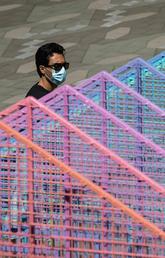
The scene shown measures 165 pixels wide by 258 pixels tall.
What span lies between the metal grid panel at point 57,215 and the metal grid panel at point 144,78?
1.94 meters

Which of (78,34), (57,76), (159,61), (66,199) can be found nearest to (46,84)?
(57,76)

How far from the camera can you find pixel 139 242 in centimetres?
597

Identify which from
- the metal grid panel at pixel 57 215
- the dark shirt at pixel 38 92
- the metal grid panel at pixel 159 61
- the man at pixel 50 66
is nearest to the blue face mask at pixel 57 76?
the man at pixel 50 66

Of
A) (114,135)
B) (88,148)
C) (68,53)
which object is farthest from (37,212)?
(68,53)

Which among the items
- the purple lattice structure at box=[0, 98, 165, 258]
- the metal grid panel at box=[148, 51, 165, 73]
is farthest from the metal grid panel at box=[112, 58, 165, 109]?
the purple lattice structure at box=[0, 98, 165, 258]

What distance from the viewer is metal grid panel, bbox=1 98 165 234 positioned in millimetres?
6027

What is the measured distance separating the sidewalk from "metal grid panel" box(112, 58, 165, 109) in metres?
3.37

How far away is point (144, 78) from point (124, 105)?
0.46 meters

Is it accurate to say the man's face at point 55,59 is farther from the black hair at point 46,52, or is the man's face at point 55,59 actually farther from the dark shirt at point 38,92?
the dark shirt at point 38,92

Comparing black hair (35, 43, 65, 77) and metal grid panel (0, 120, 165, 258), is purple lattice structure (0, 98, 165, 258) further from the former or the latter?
black hair (35, 43, 65, 77)

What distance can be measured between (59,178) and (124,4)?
9.09 m

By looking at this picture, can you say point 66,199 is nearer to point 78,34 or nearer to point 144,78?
point 144,78

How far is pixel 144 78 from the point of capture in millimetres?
8078

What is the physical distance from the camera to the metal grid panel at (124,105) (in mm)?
7301
